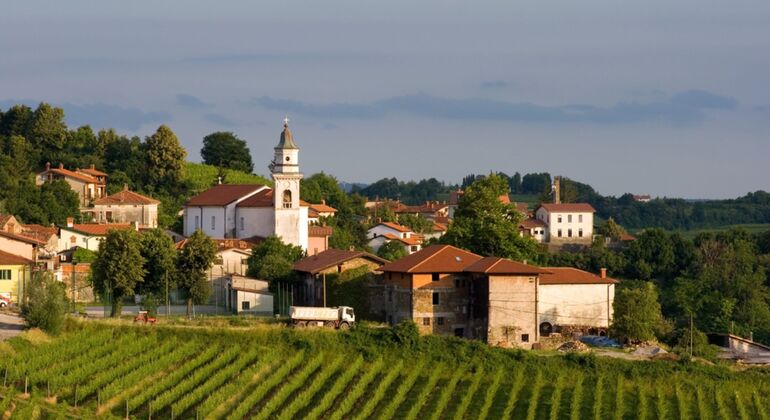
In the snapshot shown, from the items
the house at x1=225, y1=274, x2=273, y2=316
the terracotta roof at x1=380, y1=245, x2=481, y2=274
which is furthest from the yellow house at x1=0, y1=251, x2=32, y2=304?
the terracotta roof at x1=380, y1=245, x2=481, y2=274

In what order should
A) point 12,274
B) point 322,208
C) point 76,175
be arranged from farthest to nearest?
1. point 322,208
2. point 76,175
3. point 12,274

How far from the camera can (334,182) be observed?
105m

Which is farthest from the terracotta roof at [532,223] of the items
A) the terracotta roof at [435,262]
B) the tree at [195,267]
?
the tree at [195,267]

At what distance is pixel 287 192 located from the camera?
Answer: 74.0 metres

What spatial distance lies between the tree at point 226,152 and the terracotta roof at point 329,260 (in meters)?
42.5

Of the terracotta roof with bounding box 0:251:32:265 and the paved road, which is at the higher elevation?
the terracotta roof with bounding box 0:251:32:265

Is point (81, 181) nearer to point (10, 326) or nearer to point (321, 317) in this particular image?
point (10, 326)

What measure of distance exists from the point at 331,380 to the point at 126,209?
42586mm

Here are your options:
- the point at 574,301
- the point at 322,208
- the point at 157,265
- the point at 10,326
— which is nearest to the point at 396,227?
the point at 322,208

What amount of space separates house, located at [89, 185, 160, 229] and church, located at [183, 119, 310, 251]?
5.08m

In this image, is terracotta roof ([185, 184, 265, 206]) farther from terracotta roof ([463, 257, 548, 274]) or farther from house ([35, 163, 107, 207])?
terracotta roof ([463, 257, 548, 274])

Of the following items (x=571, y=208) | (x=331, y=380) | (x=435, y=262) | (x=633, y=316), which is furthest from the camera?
(x=571, y=208)

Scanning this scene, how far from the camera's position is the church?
73.3 metres

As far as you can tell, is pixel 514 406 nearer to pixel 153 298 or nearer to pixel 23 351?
pixel 23 351
